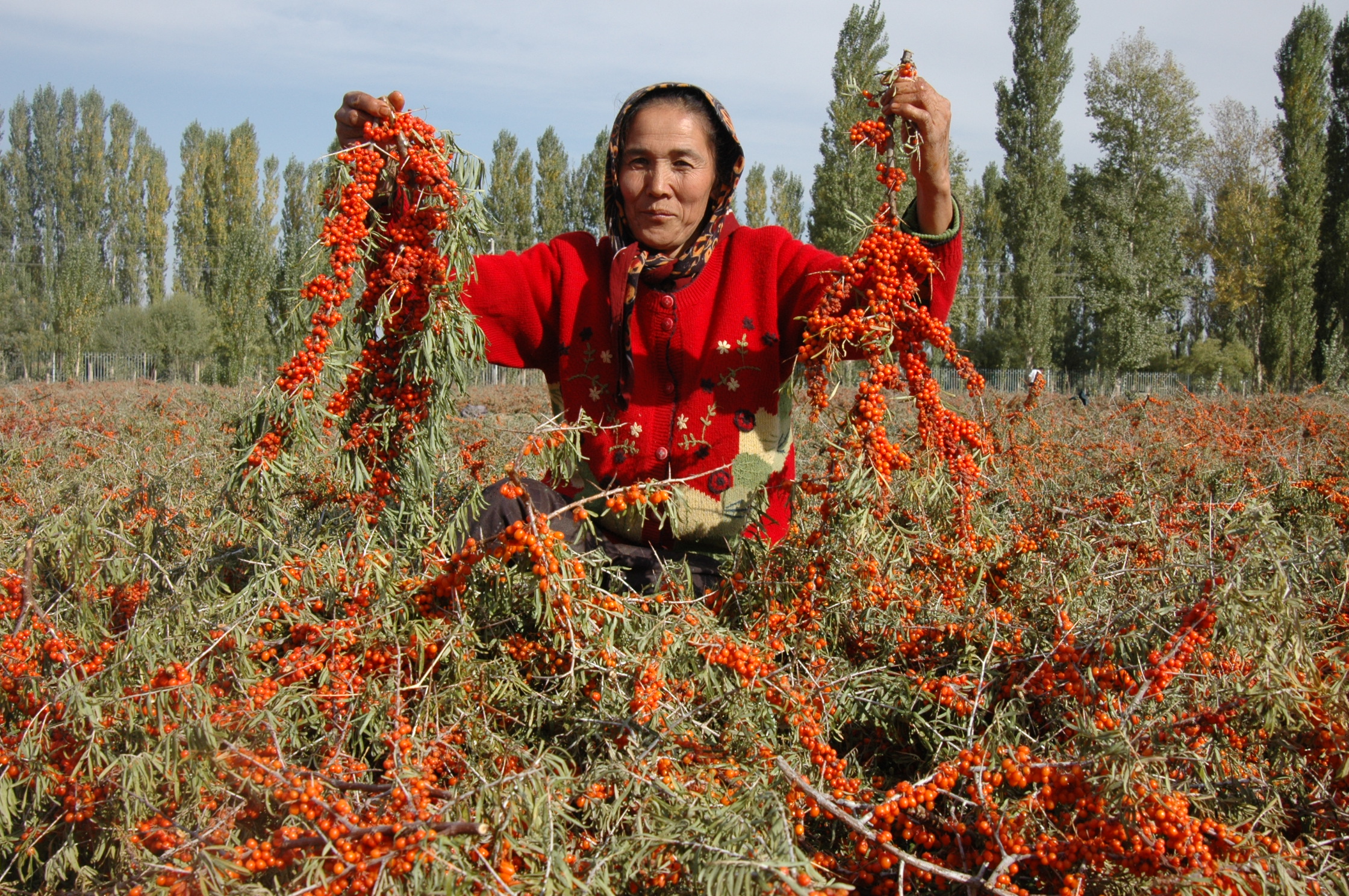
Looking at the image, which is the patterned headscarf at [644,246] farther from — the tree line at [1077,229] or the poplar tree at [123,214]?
the poplar tree at [123,214]

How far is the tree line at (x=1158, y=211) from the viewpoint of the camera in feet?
78.3

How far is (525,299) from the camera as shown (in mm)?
2678

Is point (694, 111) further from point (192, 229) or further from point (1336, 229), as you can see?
point (192, 229)

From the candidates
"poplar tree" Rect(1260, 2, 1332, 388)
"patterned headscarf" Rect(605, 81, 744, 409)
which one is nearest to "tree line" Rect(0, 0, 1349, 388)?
"poplar tree" Rect(1260, 2, 1332, 388)

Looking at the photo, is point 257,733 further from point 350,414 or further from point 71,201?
point 71,201

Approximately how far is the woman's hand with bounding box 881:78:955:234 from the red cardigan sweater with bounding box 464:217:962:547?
1.61 ft

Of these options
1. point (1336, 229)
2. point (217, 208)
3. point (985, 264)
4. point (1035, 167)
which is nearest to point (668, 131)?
point (1035, 167)

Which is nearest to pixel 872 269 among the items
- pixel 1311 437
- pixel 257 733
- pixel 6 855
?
pixel 257 733

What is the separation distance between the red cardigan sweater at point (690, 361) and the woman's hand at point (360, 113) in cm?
53

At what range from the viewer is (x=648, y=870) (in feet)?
4.20

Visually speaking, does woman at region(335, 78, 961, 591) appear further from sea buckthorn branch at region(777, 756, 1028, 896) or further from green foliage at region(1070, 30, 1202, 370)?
green foliage at region(1070, 30, 1202, 370)

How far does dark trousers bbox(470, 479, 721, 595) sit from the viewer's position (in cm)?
204

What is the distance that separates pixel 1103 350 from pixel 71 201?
46023mm

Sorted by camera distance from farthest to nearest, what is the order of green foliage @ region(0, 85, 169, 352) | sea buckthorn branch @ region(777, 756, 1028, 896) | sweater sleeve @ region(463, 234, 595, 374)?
green foliage @ region(0, 85, 169, 352) < sweater sleeve @ region(463, 234, 595, 374) < sea buckthorn branch @ region(777, 756, 1028, 896)
